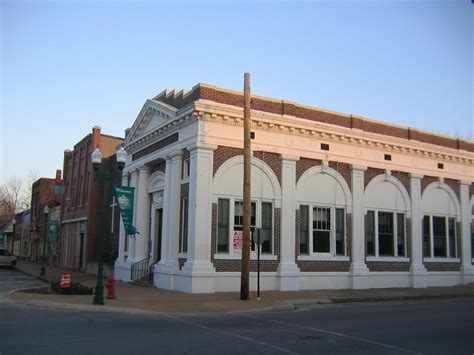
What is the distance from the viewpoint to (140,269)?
972 inches

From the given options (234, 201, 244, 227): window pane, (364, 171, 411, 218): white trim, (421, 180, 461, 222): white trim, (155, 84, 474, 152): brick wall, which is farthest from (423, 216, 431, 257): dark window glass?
(234, 201, 244, 227): window pane

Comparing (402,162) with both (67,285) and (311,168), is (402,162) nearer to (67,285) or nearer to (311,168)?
(311,168)

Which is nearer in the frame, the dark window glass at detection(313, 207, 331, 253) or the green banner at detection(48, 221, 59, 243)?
the dark window glass at detection(313, 207, 331, 253)

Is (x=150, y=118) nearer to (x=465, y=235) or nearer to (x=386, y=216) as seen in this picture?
(x=386, y=216)

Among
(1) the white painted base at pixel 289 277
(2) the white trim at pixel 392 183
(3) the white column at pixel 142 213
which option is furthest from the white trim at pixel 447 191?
(3) the white column at pixel 142 213

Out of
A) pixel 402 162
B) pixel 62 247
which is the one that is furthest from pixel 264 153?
pixel 62 247

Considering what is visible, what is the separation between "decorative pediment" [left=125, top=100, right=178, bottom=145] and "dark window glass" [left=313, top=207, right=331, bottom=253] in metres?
8.02

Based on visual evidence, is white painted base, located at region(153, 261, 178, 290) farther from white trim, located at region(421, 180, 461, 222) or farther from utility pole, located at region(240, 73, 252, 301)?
white trim, located at region(421, 180, 461, 222)

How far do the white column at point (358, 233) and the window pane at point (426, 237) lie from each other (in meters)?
4.85

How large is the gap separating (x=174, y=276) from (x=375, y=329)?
10677mm

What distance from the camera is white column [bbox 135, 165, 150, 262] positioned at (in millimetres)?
25109

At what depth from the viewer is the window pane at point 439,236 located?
88.6ft

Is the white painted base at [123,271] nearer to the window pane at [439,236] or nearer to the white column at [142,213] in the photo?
the white column at [142,213]

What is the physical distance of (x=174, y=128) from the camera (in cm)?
2203
